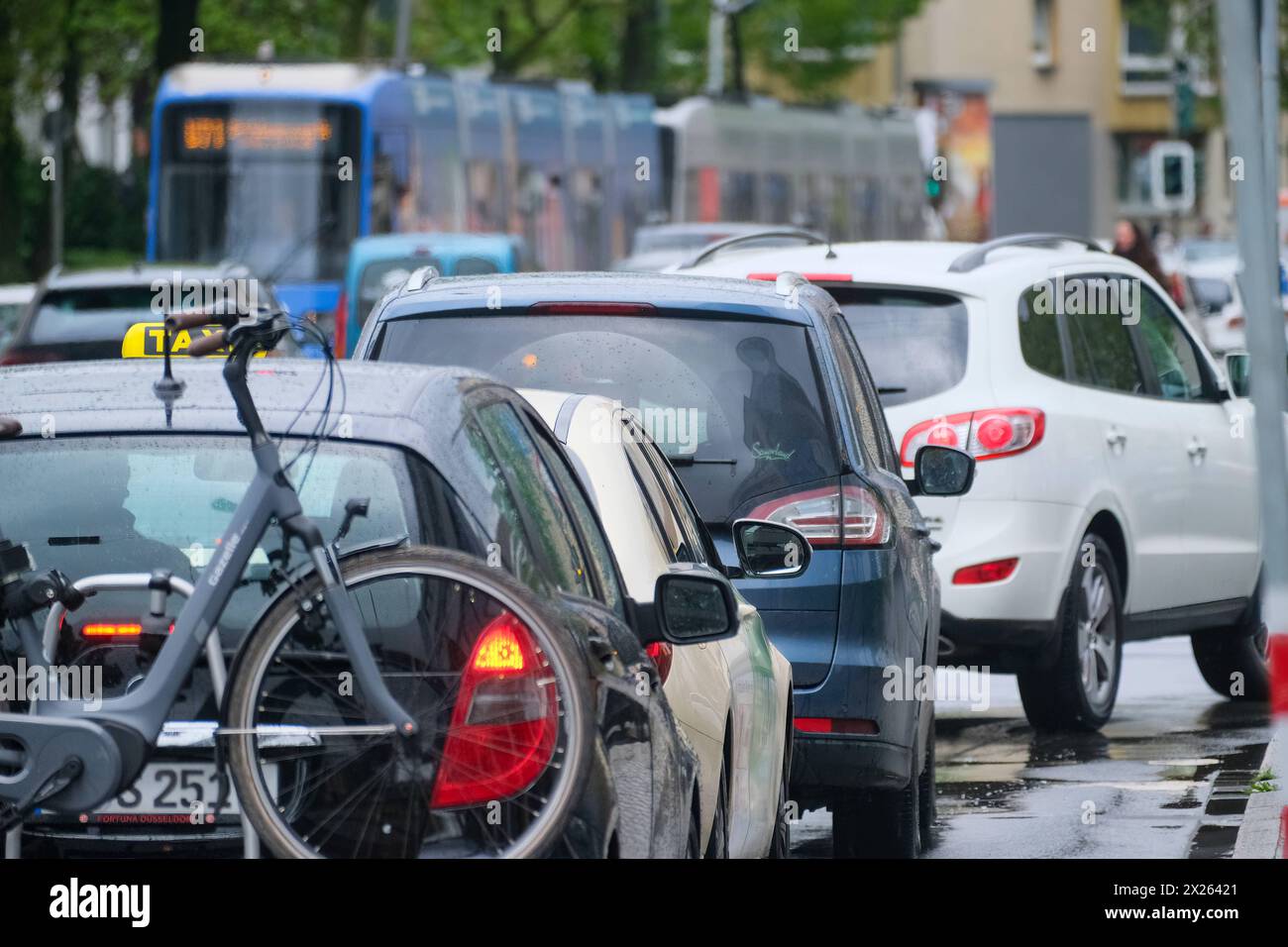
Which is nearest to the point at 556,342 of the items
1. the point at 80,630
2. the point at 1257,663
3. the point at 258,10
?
the point at 80,630

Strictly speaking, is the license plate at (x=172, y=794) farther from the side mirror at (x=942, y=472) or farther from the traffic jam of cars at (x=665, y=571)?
the side mirror at (x=942, y=472)

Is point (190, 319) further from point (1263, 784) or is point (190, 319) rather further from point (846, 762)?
point (1263, 784)

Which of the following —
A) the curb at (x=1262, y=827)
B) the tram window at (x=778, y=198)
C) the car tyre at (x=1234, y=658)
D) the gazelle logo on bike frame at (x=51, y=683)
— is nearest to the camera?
the gazelle logo on bike frame at (x=51, y=683)

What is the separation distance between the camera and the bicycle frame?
4.28 meters

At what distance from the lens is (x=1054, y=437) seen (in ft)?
34.3

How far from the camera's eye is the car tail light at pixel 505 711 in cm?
430

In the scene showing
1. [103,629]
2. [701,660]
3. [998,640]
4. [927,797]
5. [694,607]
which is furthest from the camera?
[998,640]

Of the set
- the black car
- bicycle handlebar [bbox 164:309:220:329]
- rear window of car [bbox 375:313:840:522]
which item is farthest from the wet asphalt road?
bicycle handlebar [bbox 164:309:220:329]

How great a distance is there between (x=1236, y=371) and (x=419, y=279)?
179 inches

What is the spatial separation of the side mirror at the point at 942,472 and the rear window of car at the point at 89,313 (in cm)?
1041

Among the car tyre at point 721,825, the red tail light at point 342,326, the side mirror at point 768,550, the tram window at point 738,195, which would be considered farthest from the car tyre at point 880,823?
the tram window at point 738,195

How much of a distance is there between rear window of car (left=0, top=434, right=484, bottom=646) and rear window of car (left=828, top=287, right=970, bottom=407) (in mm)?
5792

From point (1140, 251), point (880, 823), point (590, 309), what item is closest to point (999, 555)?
point (880, 823)
